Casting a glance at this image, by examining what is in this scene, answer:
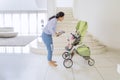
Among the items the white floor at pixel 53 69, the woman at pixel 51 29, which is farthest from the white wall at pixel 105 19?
the woman at pixel 51 29

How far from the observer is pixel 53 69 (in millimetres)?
4645

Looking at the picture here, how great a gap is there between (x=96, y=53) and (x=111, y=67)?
5.01 feet

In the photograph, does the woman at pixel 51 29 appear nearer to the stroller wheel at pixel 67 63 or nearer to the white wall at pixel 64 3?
the stroller wheel at pixel 67 63

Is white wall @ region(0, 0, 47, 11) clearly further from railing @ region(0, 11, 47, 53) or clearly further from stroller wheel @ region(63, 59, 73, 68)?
stroller wheel @ region(63, 59, 73, 68)

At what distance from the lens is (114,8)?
670 cm

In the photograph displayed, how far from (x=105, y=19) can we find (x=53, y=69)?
342cm

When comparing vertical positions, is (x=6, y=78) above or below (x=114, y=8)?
below

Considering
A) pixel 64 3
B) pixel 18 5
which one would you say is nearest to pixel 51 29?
pixel 64 3

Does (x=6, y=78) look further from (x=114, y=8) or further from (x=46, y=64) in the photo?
(x=114, y=8)

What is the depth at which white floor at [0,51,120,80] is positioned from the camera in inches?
160

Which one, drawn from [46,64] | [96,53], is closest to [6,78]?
[46,64]

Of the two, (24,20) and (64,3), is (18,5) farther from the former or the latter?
(64,3)

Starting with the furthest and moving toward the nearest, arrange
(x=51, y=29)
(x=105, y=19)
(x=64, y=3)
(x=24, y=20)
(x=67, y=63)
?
(x=24, y=20), (x=64, y=3), (x=105, y=19), (x=67, y=63), (x=51, y=29)

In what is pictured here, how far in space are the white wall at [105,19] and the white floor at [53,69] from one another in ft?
3.46
